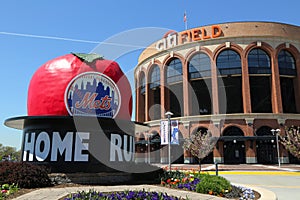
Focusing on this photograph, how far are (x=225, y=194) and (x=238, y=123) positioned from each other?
33880mm

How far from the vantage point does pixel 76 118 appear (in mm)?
14195

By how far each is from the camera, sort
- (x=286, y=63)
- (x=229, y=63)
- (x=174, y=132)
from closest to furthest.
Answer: (x=174, y=132), (x=229, y=63), (x=286, y=63)

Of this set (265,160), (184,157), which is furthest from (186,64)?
(265,160)

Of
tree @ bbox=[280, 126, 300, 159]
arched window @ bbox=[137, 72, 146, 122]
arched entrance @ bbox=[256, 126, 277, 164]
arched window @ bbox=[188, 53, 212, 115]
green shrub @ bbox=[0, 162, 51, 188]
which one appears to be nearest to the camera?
green shrub @ bbox=[0, 162, 51, 188]

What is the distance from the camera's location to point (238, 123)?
4253 centimetres

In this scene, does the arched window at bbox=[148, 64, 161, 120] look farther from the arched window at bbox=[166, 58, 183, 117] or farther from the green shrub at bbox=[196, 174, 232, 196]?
the green shrub at bbox=[196, 174, 232, 196]

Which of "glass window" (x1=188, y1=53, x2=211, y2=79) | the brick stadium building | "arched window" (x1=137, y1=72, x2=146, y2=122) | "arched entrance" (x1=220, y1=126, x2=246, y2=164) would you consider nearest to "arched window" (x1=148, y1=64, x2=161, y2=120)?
the brick stadium building

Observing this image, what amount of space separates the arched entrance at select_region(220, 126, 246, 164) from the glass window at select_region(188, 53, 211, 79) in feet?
32.7

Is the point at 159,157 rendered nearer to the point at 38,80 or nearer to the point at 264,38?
the point at 264,38

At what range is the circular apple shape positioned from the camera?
47.6 feet

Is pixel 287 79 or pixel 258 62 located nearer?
pixel 258 62

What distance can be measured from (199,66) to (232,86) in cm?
698

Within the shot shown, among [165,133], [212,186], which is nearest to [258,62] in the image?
[165,133]

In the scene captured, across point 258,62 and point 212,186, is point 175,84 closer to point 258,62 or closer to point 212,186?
point 258,62
